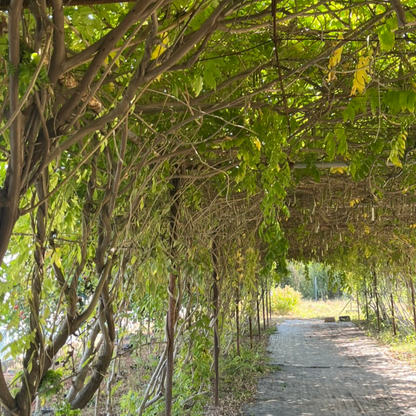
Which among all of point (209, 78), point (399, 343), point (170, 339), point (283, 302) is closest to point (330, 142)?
point (209, 78)

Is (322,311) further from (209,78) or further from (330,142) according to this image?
(209,78)

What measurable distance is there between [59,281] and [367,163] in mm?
2142

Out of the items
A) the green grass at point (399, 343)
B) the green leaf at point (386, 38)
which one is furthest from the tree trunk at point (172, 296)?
the green grass at point (399, 343)

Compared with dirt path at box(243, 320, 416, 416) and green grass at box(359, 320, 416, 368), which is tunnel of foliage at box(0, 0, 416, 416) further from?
green grass at box(359, 320, 416, 368)

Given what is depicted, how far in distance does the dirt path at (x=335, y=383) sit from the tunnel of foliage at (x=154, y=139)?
1.51 meters

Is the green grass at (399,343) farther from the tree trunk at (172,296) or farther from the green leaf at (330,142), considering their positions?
the green leaf at (330,142)

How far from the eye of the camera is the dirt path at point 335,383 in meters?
5.22

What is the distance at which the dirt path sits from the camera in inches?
205

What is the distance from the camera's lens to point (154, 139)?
1.88m

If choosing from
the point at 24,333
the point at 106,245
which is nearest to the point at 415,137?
the point at 106,245

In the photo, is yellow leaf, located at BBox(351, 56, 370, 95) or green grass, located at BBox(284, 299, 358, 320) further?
green grass, located at BBox(284, 299, 358, 320)

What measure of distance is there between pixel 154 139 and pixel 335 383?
5816 mm

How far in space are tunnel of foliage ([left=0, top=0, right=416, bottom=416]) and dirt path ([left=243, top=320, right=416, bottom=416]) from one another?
1.51 metres

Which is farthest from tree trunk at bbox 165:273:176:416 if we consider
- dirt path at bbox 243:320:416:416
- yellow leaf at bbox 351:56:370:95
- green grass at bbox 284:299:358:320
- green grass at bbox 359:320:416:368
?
green grass at bbox 284:299:358:320
